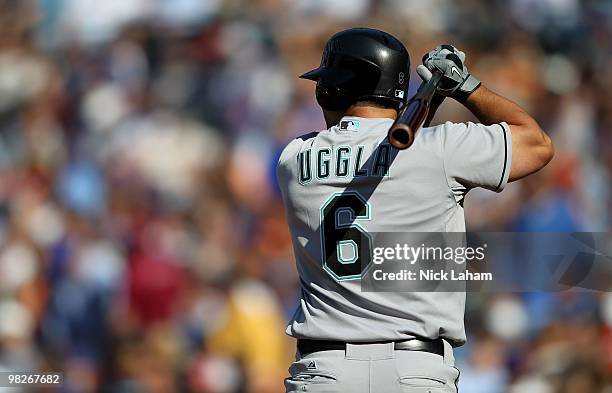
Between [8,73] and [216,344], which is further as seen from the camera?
[8,73]

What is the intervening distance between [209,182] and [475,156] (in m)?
4.27

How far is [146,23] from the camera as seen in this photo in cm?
774

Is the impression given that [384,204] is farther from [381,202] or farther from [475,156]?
[475,156]

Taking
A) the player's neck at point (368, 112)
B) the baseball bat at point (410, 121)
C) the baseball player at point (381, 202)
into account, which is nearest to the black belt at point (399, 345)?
the baseball player at point (381, 202)

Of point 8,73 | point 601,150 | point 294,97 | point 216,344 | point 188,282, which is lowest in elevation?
point 216,344

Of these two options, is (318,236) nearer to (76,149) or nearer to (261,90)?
(261,90)

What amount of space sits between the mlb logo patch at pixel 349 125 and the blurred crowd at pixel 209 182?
298 cm

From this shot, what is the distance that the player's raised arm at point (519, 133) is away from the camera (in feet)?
8.86

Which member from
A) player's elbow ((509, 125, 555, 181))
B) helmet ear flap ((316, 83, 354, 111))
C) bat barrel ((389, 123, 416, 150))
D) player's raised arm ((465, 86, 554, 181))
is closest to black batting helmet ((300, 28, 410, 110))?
helmet ear flap ((316, 83, 354, 111))

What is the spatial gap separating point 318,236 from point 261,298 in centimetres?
334

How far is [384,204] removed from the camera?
2689 mm

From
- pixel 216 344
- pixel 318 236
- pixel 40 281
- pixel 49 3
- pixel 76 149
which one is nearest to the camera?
pixel 318 236

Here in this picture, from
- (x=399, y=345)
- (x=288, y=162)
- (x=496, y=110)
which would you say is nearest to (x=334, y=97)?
(x=288, y=162)

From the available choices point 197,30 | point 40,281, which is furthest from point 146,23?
point 40,281
